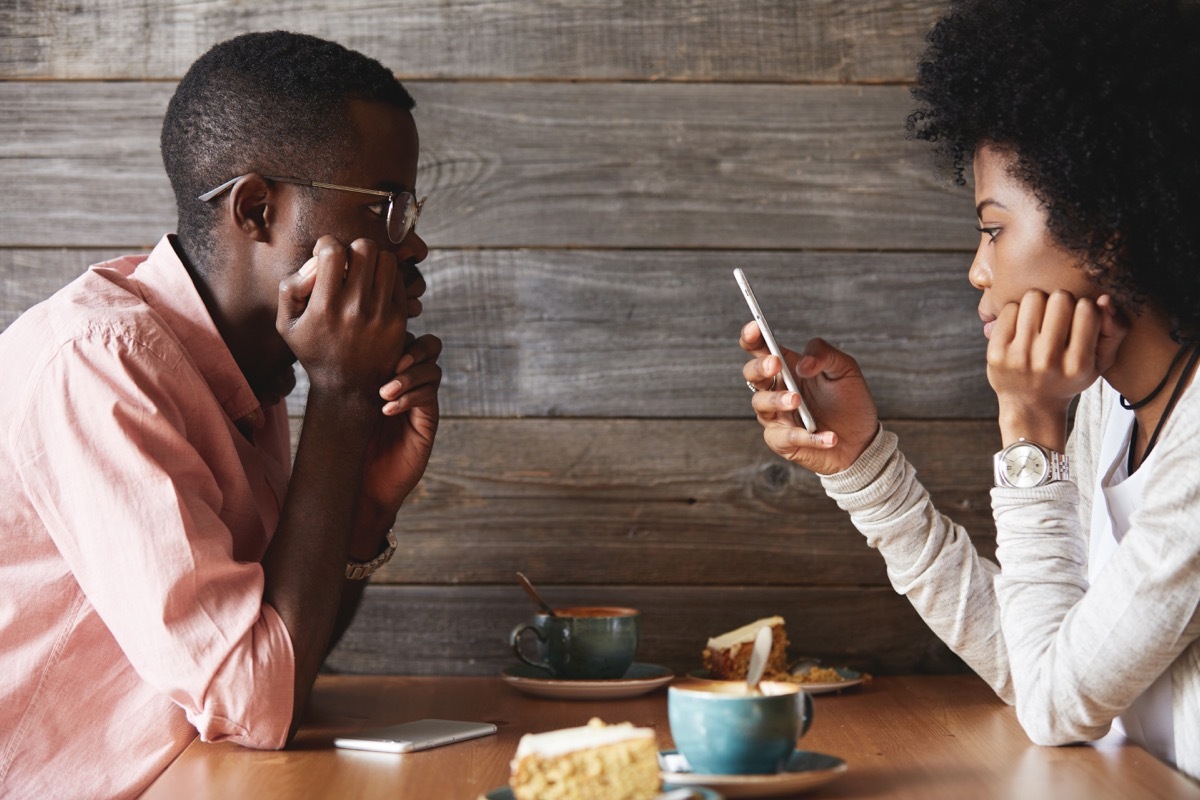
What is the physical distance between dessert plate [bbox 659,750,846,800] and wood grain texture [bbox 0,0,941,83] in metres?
1.05

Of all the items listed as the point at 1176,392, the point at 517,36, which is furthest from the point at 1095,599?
the point at 517,36

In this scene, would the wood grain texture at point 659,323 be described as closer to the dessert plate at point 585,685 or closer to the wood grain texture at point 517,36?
the wood grain texture at point 517,36

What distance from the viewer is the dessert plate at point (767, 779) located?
2.74 ft

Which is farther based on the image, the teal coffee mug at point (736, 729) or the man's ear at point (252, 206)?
the man's ear at point (252, 206)

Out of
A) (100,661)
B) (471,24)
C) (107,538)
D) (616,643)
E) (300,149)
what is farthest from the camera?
(471,24)

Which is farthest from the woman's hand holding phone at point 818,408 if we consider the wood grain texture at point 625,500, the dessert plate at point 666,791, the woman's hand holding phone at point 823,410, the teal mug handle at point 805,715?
the dessert plate at point 666,791

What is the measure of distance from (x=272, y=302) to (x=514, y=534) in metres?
0.55

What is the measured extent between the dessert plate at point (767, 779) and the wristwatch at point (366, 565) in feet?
1.94

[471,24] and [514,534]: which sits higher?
[471,24]

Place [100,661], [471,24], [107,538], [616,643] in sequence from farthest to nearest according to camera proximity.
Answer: [471,24] → [616,643] → [100,661] → [107,538]

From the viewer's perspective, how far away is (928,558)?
1256 millimetres

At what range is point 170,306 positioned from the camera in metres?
1.22

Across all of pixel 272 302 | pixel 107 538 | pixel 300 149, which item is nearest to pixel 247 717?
pixel 107 538

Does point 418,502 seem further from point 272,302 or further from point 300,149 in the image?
point 300,149
